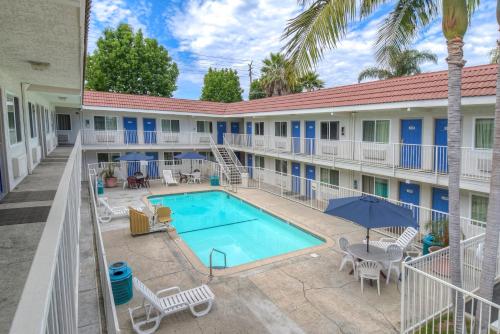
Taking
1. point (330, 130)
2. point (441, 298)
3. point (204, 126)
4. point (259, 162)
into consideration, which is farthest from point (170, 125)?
point (441, 298)

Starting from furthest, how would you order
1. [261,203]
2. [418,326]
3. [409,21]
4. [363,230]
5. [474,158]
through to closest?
[261,203] → [363,230] → [474,158] → [409,21] → [418,326]

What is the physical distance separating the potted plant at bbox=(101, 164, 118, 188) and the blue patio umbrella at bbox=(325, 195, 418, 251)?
18.0 metres

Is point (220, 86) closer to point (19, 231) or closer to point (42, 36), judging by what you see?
point (42, 36)

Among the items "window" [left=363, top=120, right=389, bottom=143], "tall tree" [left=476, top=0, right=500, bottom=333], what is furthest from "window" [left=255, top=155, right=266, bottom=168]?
"tall tree" [left=476, top=0, right=500, bottom=333]

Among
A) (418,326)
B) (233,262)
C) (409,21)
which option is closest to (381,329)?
(418,326)

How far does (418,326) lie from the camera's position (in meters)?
6.64

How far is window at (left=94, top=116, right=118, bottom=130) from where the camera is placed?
78.6 ft

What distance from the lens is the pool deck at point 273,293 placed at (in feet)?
22.8

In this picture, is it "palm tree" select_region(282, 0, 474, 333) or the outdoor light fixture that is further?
the outdoor light fixture

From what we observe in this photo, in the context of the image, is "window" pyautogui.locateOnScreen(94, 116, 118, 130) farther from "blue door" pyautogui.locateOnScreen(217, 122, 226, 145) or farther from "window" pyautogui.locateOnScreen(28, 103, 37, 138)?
"window" pyautogui.locateOnScreen(28, 103, 37, 138)

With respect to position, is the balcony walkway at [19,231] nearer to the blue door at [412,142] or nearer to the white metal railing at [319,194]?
the white metal railing at [319,194]

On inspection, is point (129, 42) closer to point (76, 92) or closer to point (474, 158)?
point (76, 92)

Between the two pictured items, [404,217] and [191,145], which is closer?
[404,217]

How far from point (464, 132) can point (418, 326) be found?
8.24m
